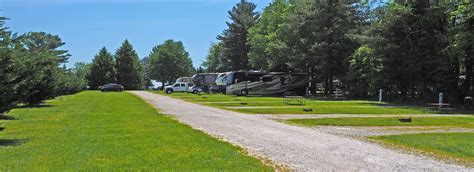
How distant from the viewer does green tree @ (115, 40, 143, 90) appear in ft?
335

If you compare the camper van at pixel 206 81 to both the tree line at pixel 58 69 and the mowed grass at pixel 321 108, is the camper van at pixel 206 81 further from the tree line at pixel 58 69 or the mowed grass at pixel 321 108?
the mowed grass at pixel 321 108

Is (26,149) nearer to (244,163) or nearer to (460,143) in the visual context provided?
(244,163)

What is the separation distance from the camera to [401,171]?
8.94 metres

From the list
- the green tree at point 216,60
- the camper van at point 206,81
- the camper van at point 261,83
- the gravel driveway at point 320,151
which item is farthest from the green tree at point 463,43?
the green tree at point 216,60

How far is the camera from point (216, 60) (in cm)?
11281

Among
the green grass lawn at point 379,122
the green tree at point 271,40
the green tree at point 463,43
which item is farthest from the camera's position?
the green tree at point 271,40

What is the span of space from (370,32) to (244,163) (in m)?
32.4

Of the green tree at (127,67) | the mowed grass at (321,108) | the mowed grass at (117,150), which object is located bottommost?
the mowed grass at (117,150)

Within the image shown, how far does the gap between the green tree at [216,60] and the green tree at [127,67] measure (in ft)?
54.8

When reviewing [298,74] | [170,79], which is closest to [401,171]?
[298,74]

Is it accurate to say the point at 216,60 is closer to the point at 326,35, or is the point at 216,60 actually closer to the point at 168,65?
the point at 168,65

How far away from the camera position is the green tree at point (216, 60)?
318 ft

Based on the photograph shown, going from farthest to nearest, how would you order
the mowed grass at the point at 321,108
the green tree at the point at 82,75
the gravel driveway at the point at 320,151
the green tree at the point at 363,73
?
the green tree at the point at 82,75 < the green tree at the point at 363,73 < the mowed grass at the point at 321,108 < the gravel driveway at the point at 320,151

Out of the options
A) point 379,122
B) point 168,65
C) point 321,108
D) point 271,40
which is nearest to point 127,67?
point 168,65
